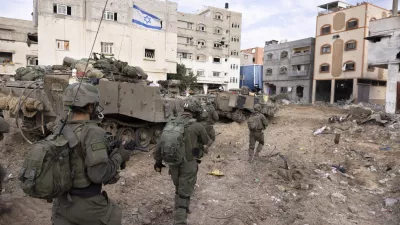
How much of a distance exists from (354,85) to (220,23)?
18558 mm

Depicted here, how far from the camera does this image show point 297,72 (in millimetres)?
33750

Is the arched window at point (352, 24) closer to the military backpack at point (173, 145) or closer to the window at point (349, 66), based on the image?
the window at point (349, 66)

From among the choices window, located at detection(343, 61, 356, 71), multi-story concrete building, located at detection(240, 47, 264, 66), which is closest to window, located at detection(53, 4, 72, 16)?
window, located at detection(343, 61, 356, 71)

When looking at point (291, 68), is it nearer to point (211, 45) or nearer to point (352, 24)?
point (352, 24)

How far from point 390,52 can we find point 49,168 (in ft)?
60.5

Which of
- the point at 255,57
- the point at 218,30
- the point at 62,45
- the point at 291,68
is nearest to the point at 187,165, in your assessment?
the point at 62,45

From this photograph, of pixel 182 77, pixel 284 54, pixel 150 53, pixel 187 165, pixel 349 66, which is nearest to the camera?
pixel 187 165

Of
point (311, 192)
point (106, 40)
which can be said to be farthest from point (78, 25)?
point (311, 192)

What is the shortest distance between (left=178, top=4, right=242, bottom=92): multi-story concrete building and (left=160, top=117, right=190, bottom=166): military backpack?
33.0 m

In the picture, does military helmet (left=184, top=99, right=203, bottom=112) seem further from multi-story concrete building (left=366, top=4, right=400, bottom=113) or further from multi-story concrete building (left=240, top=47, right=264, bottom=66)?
multi-story concrete building (left=240, top=47, right=264, bottom=66)

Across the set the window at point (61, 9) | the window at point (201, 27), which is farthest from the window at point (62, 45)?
the window at point (201, 27)

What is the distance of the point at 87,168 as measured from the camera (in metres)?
2.35

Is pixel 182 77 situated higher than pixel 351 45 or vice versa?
pixel 351 45

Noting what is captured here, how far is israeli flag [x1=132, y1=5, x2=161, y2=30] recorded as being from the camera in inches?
1027
